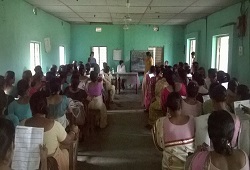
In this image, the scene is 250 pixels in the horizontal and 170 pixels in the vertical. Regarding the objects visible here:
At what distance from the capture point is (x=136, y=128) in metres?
5.97

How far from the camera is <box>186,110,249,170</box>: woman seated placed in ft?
5.45

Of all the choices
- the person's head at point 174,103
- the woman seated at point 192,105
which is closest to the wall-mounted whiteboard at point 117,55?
the woman seated at point 192,105

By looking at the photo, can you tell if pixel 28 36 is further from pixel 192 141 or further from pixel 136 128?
pixel 192 141

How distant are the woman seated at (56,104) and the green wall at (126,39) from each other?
8588 millimetres

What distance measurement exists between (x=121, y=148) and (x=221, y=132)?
10.6 feet

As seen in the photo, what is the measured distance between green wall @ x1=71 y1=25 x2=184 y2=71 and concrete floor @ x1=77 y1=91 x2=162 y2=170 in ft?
19.9

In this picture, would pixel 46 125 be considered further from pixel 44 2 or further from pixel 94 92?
pixel 44 2

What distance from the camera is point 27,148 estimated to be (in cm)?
225

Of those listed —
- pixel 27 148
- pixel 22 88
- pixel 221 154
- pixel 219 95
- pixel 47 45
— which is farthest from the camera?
pixel 47 45

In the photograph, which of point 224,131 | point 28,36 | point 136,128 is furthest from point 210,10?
point 224,131

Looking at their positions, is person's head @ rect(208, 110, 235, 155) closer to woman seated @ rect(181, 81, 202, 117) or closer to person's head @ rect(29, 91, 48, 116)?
person's head @ rect(29, 91, 48, 116)

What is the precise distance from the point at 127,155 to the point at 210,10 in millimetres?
4863

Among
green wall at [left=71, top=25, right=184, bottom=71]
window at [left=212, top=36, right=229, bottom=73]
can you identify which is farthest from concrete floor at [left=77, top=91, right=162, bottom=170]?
green wall at [left=71, top=25, right=184, bottom=71]

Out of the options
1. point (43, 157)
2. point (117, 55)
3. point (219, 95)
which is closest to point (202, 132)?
point (219, 95)
